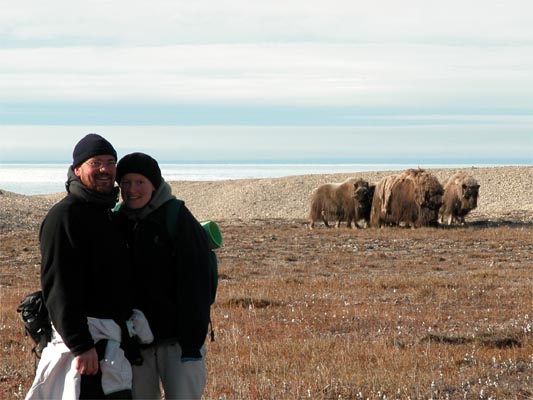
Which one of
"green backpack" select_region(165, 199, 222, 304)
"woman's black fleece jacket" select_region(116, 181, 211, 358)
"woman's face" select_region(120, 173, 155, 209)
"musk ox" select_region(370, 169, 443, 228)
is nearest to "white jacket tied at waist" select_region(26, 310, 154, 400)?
"woman's black fleece jacket" select_region(116, 181, 211, 358)

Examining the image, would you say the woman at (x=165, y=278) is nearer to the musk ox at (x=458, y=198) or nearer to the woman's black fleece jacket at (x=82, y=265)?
the woman's black fleece jacket at (x=82, y=265)

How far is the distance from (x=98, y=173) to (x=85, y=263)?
0.47 m

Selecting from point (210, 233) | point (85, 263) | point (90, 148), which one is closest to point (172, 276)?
point (210, 233)

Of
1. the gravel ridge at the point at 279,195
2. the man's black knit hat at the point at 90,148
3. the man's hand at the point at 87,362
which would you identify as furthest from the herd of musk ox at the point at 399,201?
the man's hand at the point at 87,362

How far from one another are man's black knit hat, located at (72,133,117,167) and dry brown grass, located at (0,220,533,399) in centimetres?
279

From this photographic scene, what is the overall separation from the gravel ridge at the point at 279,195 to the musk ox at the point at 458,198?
21.2 feet

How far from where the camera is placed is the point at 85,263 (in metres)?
4.61

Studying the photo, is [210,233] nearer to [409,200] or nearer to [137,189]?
[137,189]

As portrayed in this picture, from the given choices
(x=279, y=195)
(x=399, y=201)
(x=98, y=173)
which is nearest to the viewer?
(x=98, y=173)

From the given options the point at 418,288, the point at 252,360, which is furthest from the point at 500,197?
the point at 252,360

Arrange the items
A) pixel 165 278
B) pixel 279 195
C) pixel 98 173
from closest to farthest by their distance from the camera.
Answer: pixel 98 173 < pixel 165 278 < pixel 279 195

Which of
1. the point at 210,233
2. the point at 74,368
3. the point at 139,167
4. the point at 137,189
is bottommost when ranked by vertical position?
the point at 74,368

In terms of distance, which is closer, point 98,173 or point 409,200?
point 98,173

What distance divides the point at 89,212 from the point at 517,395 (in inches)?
155
